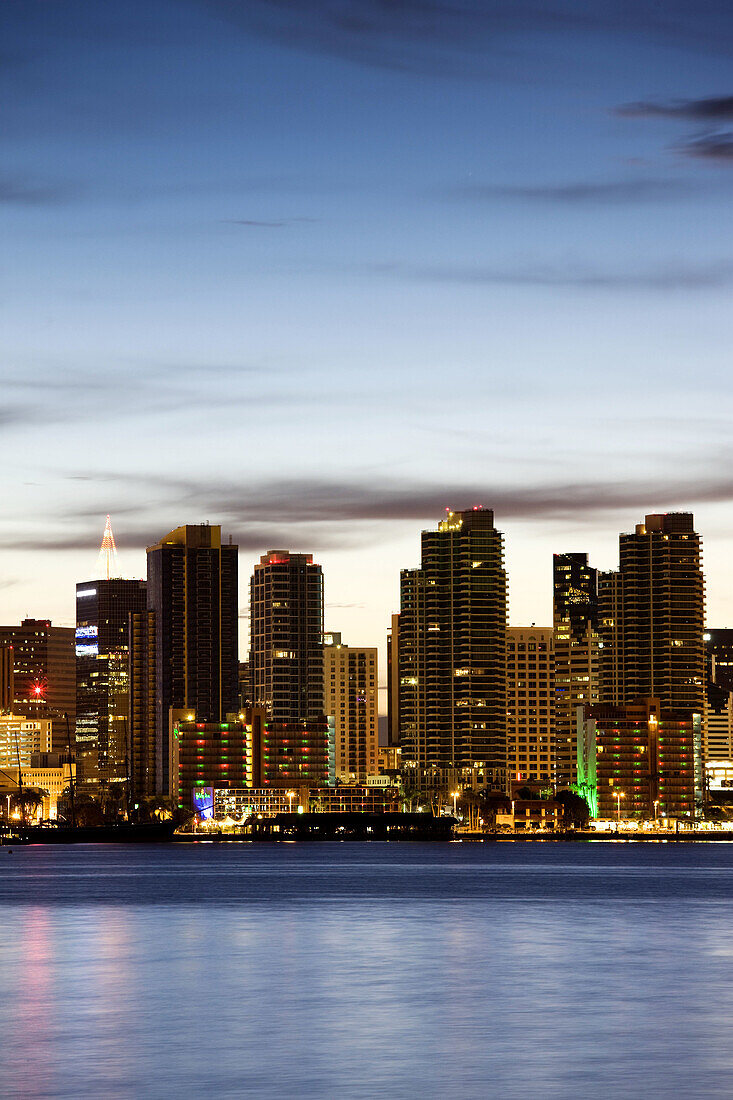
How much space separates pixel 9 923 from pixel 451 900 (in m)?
43.0

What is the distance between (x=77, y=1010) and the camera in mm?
70188

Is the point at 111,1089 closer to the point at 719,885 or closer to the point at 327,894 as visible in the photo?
the point at 327,894

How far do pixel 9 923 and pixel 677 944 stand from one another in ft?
145

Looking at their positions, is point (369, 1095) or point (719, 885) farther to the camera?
point (719, 885)

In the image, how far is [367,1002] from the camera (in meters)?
72.8

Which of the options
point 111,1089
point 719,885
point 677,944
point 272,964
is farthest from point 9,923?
point 719,885

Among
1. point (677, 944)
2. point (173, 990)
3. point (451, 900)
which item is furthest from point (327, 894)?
point (173, 990)

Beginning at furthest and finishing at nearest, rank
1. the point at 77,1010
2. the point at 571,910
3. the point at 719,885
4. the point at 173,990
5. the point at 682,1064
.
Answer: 1. the point at 719,885
2. the point at 571,910
3. the point at 173,990
4. the point at 77,1010
5. the point at 682,1064

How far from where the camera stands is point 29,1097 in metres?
50.0

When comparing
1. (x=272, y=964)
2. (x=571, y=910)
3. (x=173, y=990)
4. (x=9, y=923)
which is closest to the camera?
(x=173, y=990)

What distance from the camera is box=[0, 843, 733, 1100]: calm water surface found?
53.6 metres

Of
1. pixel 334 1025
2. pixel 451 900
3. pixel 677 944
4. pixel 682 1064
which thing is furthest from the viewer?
pixel 451 900

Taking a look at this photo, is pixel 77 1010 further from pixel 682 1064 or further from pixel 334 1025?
pixel 682 1064

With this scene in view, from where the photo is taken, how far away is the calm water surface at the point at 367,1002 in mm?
53625
